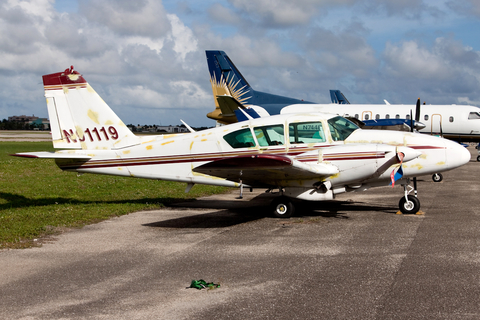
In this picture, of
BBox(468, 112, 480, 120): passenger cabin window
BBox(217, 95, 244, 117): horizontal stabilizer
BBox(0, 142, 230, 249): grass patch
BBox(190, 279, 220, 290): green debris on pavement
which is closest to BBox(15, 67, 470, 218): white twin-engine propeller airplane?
BBox(0, 142, 230, 249): grass patch

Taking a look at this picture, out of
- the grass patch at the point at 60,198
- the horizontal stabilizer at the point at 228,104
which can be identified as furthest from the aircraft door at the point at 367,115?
the grass patch at the point at 60,198

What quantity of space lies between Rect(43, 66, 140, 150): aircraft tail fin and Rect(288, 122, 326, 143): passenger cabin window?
4.24 m

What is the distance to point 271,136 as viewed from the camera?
10.8 m

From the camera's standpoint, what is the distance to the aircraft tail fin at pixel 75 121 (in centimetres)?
1224

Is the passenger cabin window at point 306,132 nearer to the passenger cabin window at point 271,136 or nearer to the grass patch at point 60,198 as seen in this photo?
the passenger cabin window at point 271,136

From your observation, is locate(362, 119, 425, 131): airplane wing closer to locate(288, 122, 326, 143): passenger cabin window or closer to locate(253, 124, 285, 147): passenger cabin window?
locate(288, 122, 326, 143): passenger cabin window

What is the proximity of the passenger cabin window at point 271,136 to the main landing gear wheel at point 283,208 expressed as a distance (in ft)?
4.35

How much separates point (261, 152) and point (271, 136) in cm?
44

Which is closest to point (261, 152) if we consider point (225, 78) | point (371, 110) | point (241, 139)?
point (241, 139)

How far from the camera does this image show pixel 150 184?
17.9 metres

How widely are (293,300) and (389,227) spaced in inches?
188

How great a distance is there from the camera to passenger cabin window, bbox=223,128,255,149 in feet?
35.8

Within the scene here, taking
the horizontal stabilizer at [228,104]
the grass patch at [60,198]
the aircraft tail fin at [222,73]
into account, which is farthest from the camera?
the aircraft tail fin at [222,73]

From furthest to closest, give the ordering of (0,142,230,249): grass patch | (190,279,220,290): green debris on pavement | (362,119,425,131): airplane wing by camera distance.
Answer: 1. (362,119,425,131): airplane wing
2. (0,142,230,249): grass patch
3. (190,279,220,290): green debris on pavement
